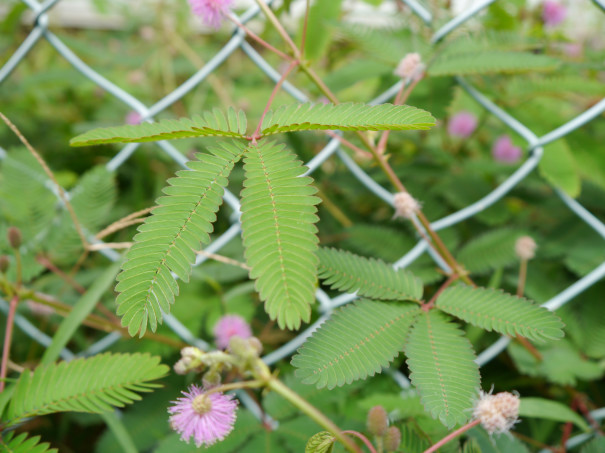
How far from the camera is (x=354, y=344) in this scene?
0.72m

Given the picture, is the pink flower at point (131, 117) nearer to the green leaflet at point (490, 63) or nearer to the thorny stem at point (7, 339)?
the thorny stem at point (7, 339)

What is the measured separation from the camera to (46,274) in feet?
4.60

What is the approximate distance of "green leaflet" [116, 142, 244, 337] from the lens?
602mm

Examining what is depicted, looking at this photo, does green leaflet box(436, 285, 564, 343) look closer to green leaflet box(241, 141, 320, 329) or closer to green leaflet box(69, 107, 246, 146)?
green leaflet box(241, 141, 320, 329)

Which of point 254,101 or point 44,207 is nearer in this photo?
point 44,207

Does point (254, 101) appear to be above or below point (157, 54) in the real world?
below

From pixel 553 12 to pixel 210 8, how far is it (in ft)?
3.97

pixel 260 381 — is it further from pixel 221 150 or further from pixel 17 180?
pixel 17 180

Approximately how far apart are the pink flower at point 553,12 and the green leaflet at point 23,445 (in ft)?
5.57

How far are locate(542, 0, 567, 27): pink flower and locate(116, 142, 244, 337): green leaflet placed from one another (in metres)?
1.37

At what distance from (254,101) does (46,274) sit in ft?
2.98

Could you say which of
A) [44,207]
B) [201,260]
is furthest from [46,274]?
[201,260]

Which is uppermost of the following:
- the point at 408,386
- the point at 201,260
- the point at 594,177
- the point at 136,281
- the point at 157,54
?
the point at 157,54

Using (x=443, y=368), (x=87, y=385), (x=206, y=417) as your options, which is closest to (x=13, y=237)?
(x=87, y=385)
